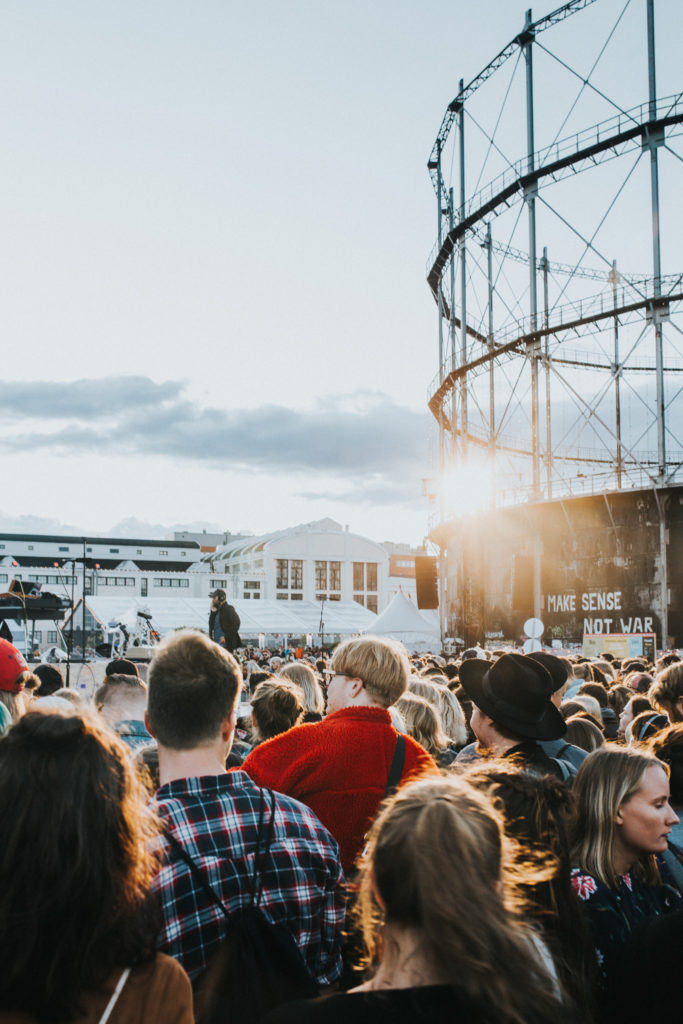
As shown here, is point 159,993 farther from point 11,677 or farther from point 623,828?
point 11,677

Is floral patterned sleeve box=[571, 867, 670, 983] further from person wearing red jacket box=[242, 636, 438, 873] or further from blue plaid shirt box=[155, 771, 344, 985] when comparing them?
blue plaid shirt box=[155, 771, 344, 985]

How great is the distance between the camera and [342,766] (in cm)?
302

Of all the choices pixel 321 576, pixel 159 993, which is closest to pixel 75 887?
pixel 159 993

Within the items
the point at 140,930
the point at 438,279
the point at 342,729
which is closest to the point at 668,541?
the point at 438,279

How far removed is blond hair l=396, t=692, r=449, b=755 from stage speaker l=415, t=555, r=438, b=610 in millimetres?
34683

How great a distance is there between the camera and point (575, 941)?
212cm

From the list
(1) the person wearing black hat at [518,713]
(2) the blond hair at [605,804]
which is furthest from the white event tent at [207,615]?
(2) the blond hair at [605,804]

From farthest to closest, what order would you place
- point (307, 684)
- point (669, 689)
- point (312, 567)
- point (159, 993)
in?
point (312, 567) < point (307, 684) < point (669, 689) < point (159, 993)

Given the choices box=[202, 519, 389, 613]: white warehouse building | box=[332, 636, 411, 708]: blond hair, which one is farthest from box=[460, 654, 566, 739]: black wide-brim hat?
box=[202, 519, 389, 613]: white warehouse building

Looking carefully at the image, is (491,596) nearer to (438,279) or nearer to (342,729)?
(438,279)

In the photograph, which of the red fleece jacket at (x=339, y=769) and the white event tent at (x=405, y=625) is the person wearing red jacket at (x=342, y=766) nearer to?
the red fleece jacket at (x=339, y=769)

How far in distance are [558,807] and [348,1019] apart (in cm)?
111

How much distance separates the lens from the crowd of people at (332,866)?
1496 millimetres

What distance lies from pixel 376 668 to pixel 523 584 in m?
27.5
